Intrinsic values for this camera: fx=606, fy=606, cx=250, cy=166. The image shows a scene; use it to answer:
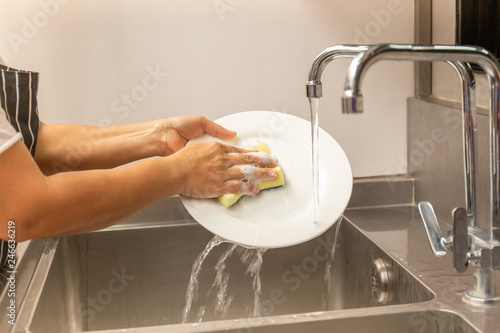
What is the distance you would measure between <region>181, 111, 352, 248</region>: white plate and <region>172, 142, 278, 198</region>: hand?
0.03 m

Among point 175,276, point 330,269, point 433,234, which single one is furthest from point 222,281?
point 433,234

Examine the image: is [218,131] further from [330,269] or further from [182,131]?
[330,269]

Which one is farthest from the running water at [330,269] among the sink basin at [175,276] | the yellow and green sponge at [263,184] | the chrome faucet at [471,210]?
the chrome faucet at [471,210]

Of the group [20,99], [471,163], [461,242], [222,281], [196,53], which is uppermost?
[196,53]

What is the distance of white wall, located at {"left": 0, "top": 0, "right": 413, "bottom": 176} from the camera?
139 cm

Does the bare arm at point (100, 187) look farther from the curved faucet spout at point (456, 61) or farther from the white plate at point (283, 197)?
the curved faucet spout at point (456, 61)

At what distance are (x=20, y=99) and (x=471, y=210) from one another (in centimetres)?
83

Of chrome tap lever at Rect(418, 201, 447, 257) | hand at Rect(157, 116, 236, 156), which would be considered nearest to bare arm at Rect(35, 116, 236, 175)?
hand at Rect(157, 116, 236, 156)

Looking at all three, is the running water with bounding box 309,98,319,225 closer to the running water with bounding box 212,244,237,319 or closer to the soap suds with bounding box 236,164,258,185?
the soap suds with bounding box 236,164,258,185

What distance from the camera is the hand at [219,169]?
42.3 inches

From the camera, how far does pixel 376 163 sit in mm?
1533

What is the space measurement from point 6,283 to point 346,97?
2.37ft

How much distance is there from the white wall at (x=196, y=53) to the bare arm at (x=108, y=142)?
15 centimetres

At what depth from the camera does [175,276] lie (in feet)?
4.56
